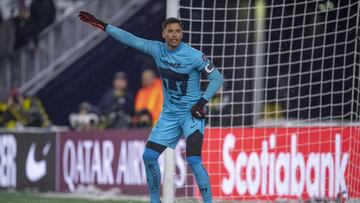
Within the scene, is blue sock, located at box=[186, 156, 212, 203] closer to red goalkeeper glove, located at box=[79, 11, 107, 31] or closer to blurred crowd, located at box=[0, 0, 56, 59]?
red goalkeeper glove, located at box=[79, 11, 107, 31]

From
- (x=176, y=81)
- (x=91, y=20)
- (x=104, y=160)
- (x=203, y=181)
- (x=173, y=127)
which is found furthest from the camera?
(x=104, y=160)

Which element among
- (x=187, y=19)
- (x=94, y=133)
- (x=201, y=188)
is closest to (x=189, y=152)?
(x=201, y=188)

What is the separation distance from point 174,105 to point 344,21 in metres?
3.61

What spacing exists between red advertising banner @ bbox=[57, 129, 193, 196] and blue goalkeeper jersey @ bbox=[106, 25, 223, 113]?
5.03m

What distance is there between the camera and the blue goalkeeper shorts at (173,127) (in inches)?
436

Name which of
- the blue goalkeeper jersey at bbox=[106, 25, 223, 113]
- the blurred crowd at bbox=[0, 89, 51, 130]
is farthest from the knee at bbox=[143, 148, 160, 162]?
the blurred crowd at bbox=[0, 89, 51, 130]

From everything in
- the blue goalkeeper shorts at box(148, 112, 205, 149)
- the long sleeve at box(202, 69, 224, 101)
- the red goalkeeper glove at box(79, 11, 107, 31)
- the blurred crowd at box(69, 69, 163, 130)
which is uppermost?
the red goalkeeper glove at box(79, 11, 107, 31)

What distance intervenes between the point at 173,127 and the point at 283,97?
3.66 metres

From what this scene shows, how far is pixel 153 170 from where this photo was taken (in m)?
11.1

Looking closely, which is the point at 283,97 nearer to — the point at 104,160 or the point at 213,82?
the point at 104,160

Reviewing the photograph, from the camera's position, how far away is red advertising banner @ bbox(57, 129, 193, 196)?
16266mm

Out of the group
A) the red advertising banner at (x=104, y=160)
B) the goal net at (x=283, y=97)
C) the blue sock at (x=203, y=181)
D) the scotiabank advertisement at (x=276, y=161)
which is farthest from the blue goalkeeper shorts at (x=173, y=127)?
the red advertising banner at (x=104, y=160)

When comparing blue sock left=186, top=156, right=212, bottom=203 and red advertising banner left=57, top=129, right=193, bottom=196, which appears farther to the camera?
red advertising banner left=57, top=129, right=193, bottom=196

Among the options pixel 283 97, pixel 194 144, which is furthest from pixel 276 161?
pixel 194 144
